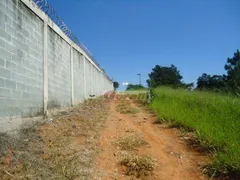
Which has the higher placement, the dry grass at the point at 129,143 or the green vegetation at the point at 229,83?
the green vegetation at the point at 229,83

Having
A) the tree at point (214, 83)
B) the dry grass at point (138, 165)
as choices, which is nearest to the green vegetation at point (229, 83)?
the tree at point (214, 83)

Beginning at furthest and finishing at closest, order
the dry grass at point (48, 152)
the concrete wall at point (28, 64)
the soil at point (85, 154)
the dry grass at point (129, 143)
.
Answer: the dry grass at point (129, 143) < the concrete wall at point (28, 64) < the soil at point (85, 154) < the dry grass at point (48, 152)

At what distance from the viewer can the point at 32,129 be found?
5.88 meters

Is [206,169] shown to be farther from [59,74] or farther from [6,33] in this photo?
[59,74]

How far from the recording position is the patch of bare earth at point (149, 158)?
13.8 feet

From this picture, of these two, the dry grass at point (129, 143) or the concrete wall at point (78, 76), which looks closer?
the dry grass at point (129, 143)

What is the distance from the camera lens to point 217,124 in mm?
6086

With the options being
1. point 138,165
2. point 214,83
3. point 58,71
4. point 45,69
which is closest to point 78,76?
point 58,71

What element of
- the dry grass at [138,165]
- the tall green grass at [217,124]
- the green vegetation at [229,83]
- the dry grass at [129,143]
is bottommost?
the dry grass at [138,165]

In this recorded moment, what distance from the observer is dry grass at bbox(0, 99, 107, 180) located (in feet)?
12.7

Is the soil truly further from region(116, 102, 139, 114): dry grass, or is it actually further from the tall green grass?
region(116, 102, 139, 114): dry grass

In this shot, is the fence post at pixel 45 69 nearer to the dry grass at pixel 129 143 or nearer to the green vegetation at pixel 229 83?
the dry grass at pixel 129 143

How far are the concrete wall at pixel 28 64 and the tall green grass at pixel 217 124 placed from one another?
141 inches

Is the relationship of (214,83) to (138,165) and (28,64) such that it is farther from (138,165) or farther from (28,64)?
(138,165)
